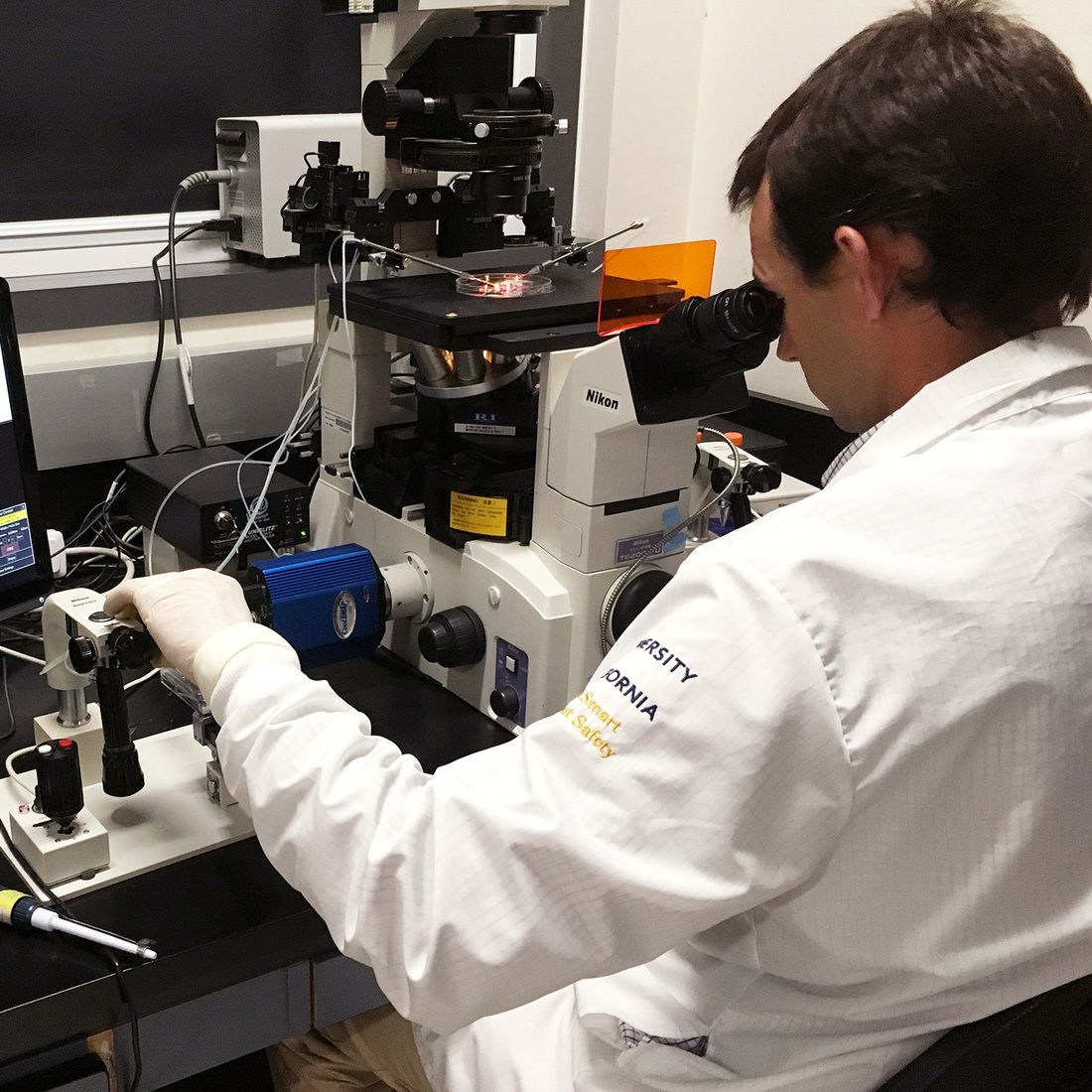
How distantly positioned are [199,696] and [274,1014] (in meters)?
0.39

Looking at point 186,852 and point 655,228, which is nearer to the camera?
point 186,852

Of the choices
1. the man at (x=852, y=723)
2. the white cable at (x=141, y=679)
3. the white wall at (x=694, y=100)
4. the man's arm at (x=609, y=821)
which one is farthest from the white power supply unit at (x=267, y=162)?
the man's arm at (x=609, y=821)

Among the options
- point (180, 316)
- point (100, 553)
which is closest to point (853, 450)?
point (100, 553)

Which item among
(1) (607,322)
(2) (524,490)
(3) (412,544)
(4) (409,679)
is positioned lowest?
(4) (409,679)

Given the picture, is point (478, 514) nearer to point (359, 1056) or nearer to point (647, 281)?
point (647, 281)

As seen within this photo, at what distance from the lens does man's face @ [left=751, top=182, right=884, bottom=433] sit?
3.15 ft

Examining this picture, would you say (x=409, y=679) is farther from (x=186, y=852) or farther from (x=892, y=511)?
(x=892, y=511)

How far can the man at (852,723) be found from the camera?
0.80 m

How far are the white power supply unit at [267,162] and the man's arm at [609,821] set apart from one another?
1408 mm

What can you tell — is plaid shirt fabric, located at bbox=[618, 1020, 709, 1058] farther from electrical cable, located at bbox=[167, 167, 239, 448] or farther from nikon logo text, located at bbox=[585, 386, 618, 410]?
electrical cable, located at bbox=[167, 167, 239, 448]

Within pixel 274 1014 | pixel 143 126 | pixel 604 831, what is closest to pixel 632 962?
pixel 604 831

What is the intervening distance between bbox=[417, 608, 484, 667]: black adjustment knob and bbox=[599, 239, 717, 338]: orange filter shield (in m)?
0.40

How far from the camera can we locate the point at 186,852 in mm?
1205

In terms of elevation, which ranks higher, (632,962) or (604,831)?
(604,831)
